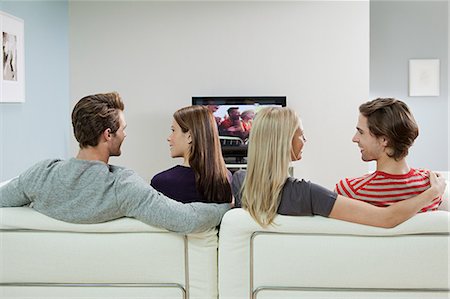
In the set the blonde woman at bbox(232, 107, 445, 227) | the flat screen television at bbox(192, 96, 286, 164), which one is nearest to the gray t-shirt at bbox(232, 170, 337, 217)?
the blonde woman at bbox(232, 107, 445, 227)

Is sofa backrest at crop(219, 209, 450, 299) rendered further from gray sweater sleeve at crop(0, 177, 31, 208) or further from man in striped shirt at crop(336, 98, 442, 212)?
gray sweater sleeve at crop(0, 177, 31, 208)

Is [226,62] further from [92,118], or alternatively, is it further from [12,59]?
[92,118]

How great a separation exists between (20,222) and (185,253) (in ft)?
1.97

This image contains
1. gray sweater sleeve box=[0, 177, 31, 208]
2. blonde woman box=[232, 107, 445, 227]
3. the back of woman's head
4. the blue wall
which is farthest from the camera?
the blue wall

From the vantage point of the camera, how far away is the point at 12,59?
5.33m

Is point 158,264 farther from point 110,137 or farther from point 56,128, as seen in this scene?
point 56,128

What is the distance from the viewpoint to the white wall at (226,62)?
22.7 ft

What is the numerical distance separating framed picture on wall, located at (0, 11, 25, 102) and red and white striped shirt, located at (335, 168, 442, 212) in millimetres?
3435

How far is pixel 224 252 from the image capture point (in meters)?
2.33

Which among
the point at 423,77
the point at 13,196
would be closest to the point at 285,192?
the point at 13,196

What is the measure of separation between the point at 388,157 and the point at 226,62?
4636 millimetres

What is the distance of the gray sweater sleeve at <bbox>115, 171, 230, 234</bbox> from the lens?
2.29 metres

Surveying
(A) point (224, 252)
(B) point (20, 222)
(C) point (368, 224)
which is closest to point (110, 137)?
(B) point (20, 222)

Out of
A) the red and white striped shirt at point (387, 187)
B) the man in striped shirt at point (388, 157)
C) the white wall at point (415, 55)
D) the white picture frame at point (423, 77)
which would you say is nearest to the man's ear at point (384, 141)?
the man in striped shirt at point (388, 157)
